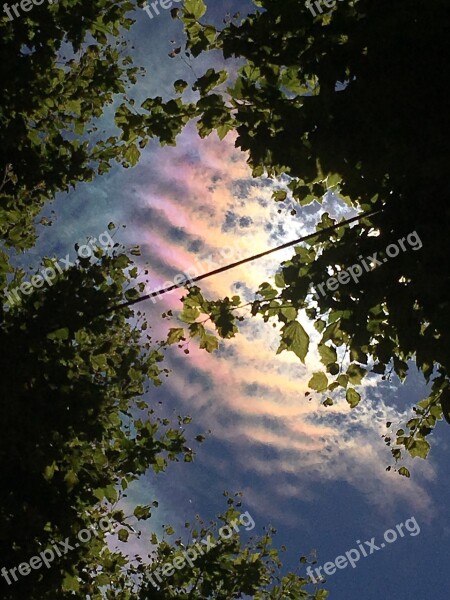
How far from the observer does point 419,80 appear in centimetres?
368

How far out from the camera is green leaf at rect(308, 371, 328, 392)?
4.67m

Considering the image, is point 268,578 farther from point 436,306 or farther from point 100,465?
point 436,306

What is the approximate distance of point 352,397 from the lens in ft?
16.6

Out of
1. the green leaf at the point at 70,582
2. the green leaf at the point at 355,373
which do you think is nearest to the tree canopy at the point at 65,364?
the green leaf at the point at 70,582

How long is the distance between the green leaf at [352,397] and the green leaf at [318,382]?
45 cm

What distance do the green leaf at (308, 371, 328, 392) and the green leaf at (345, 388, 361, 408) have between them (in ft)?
1.47

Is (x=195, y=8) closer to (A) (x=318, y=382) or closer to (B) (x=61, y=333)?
(A) (x=318, y=382)

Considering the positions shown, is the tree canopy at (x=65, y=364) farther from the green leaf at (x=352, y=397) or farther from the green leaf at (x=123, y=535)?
the green leaf at (x=352, y=397)

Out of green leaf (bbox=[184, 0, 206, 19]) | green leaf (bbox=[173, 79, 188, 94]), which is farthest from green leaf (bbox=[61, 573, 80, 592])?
green leaf (bbox=[184, 0, 206, 19])

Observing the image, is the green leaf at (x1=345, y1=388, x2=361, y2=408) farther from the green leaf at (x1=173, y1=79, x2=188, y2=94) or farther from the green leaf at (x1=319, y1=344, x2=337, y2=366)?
the green leaf at (x1=173, y1=79, x2=188, y2=94)

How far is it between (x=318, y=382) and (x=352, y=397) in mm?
605

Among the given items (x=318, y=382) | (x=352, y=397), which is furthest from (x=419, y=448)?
(x=318, y=382)

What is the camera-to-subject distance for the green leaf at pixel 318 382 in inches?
184

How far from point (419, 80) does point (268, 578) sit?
967 centimetres
